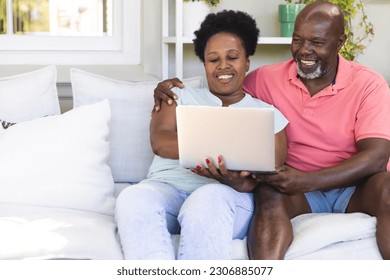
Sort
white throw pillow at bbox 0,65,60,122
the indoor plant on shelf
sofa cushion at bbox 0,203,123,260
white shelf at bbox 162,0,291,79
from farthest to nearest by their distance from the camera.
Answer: the indoor plant on shelf < white shelf at bbox 162,0,291,79 < white throw pillow at bbox 0,65,60,122 < sofa cushion at bbox 0,203,123,260

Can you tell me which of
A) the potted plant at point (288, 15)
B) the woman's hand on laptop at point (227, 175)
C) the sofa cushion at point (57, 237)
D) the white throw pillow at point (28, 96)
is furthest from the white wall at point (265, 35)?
the sofa cushion at point (57, 237)

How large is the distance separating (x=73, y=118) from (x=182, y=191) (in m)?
0.50

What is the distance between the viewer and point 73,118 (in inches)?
101

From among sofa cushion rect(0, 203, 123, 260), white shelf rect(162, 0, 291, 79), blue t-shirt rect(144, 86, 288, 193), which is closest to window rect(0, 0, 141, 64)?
white shelf rect(162, 0, 291, 79)

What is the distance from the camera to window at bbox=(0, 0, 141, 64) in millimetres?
3328

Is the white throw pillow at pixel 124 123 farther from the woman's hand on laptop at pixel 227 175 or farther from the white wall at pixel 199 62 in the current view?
the woman's hand on laptop at pixel 227 175

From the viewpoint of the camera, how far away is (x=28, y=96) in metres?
2.73

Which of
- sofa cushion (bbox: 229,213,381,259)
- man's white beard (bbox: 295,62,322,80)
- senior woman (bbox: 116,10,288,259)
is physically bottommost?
sofa cushion (bbox: 229,213,381,259)

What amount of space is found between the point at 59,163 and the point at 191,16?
1059 millimetres

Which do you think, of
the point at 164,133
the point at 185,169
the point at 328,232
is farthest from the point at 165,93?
the point at 328,232

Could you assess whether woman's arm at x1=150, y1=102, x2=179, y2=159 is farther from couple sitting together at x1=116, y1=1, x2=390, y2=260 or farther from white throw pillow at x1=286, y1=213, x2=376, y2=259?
white throw pillow at x1=286, y1=213, x2=376, y2=259

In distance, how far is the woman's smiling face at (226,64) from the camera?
8.14 ft

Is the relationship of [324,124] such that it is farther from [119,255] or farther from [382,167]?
[119,255]

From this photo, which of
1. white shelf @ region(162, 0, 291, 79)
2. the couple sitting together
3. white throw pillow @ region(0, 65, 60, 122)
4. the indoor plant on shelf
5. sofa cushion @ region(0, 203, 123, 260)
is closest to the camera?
sofa cushion @ region(0, 203, 123, 260)
